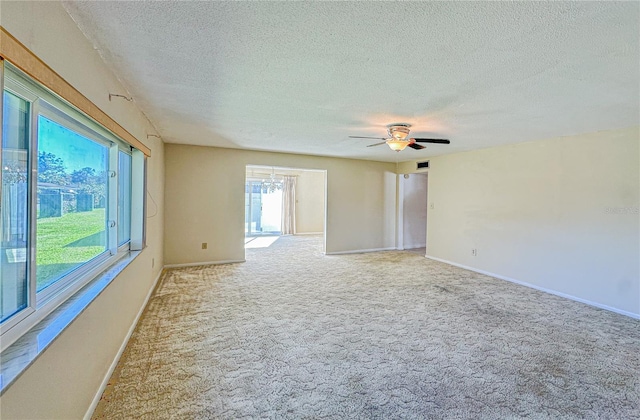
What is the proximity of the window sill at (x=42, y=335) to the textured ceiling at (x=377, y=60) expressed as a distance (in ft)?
4.90

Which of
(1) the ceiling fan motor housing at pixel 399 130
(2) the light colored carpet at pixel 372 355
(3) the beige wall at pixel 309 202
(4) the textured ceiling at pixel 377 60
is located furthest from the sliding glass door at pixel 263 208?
(1) the ceiling fan motor housing at pixel 399 130

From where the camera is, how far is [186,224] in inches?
203

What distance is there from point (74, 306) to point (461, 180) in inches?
226

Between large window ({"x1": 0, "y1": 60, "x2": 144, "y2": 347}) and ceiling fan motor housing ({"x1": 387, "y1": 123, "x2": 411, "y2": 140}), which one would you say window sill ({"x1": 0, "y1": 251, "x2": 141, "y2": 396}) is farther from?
ceiling fan motor housing ({"x1": 387, "y1": 123, "x2": 411, "y2": 140})

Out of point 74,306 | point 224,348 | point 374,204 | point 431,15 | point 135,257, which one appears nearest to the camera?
point 431,15

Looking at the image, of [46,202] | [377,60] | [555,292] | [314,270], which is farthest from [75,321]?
[555,292]

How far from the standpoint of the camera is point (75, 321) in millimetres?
1458

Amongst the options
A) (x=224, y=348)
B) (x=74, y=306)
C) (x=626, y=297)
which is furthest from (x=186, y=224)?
(x=626, y=297)

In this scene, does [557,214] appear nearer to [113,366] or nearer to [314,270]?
[314,270]

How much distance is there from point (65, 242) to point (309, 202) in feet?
28.1

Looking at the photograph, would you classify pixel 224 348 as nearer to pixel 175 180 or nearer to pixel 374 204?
pixel 175 180

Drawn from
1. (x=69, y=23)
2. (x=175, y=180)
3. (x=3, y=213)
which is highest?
(x=69, y=23)

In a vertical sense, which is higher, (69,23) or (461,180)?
(69,23)

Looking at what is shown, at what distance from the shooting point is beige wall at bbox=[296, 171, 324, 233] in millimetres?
10015
